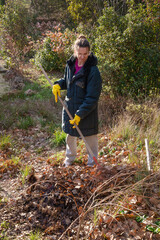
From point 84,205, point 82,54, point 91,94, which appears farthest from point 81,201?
point 82,54

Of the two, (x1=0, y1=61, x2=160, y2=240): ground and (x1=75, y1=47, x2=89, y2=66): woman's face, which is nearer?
(x1=0, y1=61, x2=160, y2=240): ground

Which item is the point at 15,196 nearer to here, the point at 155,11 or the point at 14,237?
the point at 14,237

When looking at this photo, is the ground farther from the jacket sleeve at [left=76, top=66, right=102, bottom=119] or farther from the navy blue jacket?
the jacket sleeve at [left=76, top=66, right=102, bottom=119]

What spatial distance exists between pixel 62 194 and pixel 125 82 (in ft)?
11.5

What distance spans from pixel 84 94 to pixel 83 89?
0.25 feet

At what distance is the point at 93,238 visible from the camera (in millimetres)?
2326

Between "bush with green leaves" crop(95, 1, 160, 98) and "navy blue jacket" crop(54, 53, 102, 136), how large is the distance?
2.25 m

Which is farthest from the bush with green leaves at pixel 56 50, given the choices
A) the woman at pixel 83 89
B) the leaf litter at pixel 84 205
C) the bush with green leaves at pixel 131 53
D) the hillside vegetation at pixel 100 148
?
the leaf litter at pixel 84 205

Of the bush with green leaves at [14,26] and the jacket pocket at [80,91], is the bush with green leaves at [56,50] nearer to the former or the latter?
the bush with green leaves at [14,26]

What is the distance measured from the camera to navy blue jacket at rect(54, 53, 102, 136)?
9.84 ft

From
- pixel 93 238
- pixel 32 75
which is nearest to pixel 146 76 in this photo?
pixel 93 238

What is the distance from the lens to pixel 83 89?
3.13 meters

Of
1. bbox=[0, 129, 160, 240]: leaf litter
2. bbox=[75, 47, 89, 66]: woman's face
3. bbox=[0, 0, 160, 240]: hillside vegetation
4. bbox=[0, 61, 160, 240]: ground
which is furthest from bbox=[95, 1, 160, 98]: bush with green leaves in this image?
bbox=[0, 129, 160, 240]: leaf litter

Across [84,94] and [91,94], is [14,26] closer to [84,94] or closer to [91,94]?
[84,94]
